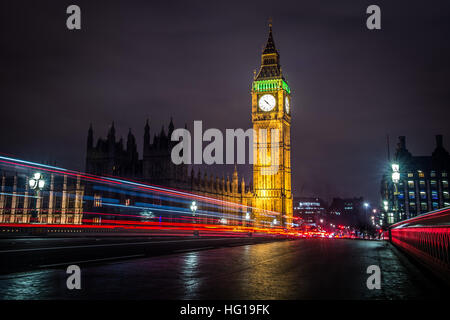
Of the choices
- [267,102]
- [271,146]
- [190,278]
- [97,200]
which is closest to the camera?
[190,278]

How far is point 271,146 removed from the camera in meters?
105

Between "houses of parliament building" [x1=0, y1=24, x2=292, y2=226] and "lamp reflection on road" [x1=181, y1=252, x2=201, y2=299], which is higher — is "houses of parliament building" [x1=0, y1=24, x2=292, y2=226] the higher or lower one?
the higher one

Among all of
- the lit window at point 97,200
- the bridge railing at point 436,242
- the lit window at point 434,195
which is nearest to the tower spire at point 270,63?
the lit window at point 434,195

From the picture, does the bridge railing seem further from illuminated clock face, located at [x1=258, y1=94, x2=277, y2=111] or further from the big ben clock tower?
illuminated clock face, located at [x1=258, y1=94, x2=277, y2=111]

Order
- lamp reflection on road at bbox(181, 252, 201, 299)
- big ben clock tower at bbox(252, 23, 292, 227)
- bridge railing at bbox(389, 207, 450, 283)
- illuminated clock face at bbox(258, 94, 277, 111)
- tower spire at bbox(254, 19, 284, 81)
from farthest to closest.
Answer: tower spire at bbox(254, 19, 284, 81), illuminated clock face at bbox(258, 94, 277, 111), big ben clock tower at bbox(252, 23, 292, 227), bridge railing at bbox(389, 207, 450, 283), lamp reflection on road at bbox(181, 252, 201, 299)

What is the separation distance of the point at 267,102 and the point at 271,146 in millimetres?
11921

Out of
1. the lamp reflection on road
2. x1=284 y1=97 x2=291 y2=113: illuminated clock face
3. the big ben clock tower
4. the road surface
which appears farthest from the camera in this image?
x1=284 y1=97 x2=291 y2=113: illuminated clock face

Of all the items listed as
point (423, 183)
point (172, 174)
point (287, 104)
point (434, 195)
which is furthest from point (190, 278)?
point (423, 183)

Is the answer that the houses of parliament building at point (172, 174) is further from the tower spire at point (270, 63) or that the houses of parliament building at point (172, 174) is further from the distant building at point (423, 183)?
the distant building at point (423, 183)

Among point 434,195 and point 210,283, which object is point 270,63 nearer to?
point 434,195

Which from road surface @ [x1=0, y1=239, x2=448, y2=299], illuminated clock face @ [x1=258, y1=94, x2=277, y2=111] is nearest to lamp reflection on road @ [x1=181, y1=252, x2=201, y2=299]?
road surface @ [x1=0, y1=239, x2=448, y2=299]

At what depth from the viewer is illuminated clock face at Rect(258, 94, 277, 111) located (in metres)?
106

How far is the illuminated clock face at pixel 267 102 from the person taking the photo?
106m

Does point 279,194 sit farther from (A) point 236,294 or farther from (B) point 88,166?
(A) point 236,294
